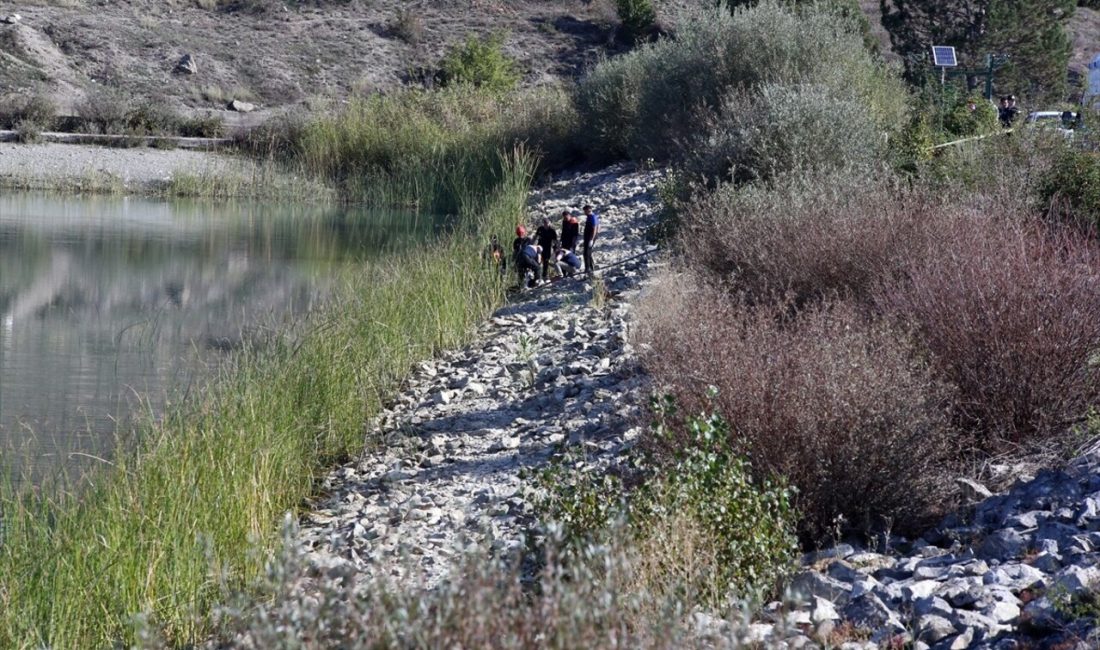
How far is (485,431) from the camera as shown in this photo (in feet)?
38.6

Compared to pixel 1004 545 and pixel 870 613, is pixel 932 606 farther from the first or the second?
pixel 1004 545

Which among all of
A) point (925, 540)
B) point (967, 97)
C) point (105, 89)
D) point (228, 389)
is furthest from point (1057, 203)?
point (105, 89)

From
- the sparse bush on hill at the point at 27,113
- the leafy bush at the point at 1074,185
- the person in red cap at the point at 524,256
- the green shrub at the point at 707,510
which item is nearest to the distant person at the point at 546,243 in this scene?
→ the person in red cap at the point at 524,256

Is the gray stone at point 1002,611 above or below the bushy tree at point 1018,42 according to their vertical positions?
below

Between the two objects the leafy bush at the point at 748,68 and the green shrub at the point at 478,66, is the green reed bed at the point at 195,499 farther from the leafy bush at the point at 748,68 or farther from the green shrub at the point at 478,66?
the green shrub at the point at 478,66

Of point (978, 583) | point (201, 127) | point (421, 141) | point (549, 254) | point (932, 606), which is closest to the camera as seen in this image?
point (932, 606)

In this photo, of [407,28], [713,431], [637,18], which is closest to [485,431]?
[713,431]

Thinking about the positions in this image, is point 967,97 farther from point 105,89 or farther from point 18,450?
point 105,89

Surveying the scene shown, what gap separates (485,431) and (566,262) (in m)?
7.86

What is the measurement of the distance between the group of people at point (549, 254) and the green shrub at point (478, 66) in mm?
33359

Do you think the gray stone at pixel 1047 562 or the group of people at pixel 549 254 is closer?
the gray stone at pixel 1047 562

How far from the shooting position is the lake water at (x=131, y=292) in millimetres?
12836

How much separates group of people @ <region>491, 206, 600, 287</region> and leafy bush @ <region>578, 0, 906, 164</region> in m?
3.30

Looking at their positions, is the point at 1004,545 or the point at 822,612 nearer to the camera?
Result: the point at 822,612
